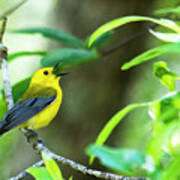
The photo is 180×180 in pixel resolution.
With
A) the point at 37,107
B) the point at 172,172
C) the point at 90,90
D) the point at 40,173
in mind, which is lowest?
the point at 90,90

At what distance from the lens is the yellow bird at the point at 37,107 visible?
7.21 ft

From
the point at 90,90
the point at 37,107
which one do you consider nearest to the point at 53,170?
the point at 37,107

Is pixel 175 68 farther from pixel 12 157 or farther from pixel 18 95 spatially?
pixel 18 95

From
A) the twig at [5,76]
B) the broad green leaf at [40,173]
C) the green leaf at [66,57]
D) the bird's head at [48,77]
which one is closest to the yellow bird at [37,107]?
the bird's head at [48,77]

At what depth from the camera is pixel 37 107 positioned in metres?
2.44

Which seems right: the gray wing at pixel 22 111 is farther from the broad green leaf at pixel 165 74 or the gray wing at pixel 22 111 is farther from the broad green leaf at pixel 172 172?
the broad green leaf at pixel 172 172

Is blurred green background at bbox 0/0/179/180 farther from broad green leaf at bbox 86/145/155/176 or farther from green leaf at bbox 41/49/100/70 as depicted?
broad green leaf at bbox 86/145/155/176

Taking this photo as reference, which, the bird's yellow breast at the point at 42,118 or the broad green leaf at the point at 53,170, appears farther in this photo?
the bird's yellow breast at the point at 42,118

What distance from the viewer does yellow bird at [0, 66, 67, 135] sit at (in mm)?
2197

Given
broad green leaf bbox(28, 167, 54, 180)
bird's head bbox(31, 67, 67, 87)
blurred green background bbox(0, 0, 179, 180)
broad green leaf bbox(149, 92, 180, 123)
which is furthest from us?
blurred green background bbox(0, 0, 179, 180)

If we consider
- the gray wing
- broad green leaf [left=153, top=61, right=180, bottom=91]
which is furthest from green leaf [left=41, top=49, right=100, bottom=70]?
broad green leaf [left=153, top=61, right=180, bottom=91]

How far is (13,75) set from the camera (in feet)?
14.8

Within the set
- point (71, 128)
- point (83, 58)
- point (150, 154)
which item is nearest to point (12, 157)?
point (71, 128)

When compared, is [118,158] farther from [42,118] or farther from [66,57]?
[42,118]
